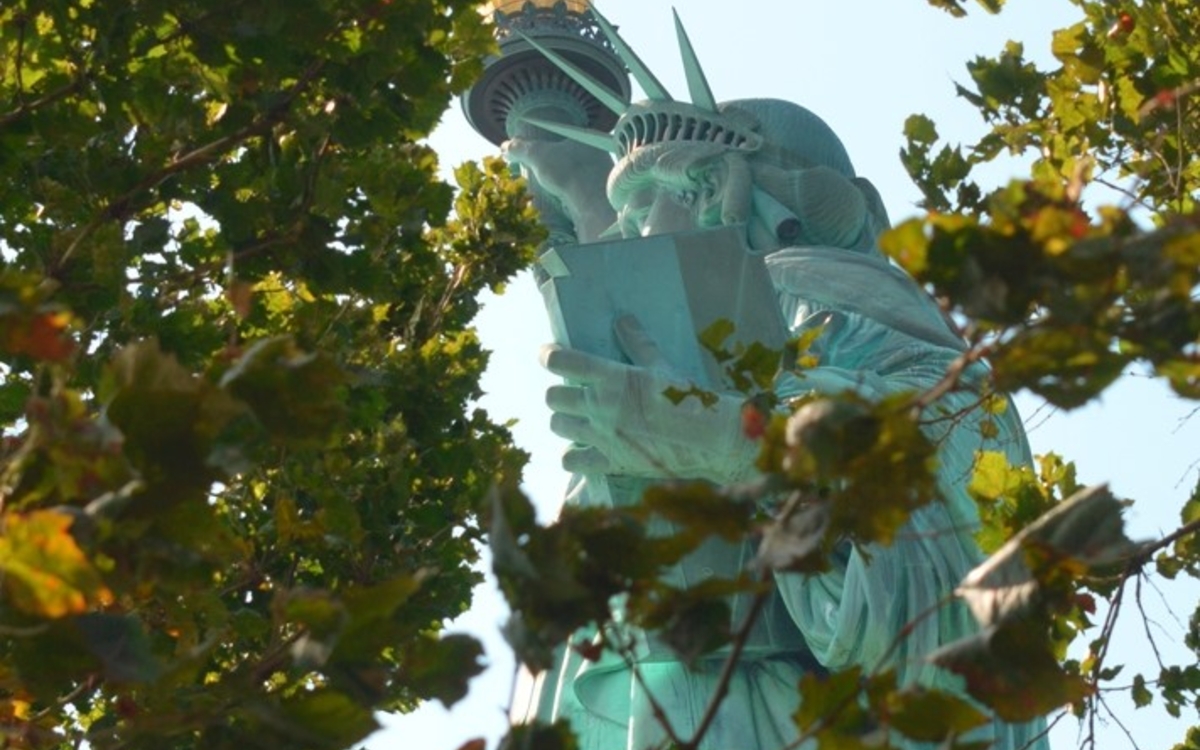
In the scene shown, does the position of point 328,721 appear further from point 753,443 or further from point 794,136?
point 794,136

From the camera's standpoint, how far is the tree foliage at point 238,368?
2654 mm

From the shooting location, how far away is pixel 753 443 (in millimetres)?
6812

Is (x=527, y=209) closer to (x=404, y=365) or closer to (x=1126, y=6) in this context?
(x=404, y=365)

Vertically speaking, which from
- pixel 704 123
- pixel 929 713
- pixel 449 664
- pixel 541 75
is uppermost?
pixel 541 75

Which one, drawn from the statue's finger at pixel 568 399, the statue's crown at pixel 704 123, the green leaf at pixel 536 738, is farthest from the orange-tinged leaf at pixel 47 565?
the statue's crown at pixel 704 123

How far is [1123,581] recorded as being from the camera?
420cm

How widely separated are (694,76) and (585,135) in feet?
1.84

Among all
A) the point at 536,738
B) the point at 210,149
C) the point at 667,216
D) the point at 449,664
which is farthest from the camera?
the point at 667,216

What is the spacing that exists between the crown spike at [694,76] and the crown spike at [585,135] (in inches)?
14.3

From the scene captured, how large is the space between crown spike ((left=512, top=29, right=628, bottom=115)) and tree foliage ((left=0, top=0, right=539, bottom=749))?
8.08ft

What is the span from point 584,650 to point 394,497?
3.15m

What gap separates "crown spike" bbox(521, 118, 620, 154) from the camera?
30.3ft

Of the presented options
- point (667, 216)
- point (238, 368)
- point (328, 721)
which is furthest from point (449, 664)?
point (667, 216)

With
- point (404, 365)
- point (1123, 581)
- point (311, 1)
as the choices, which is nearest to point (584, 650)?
point (1123, 581)
